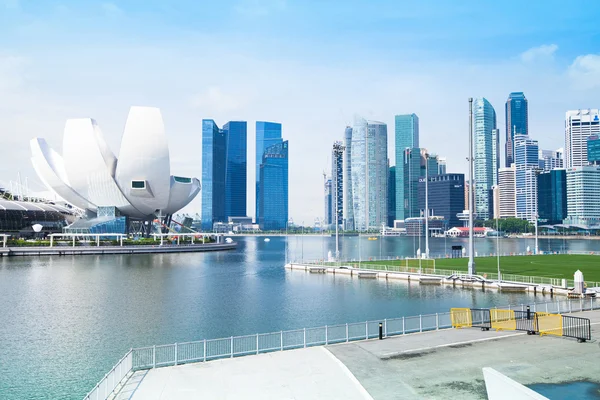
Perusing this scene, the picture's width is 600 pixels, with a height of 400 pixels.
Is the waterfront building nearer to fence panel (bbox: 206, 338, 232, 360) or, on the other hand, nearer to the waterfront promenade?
fence panel (bbox: 206, 338, 232, 360)

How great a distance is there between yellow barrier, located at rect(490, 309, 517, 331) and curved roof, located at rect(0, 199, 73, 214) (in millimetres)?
84472

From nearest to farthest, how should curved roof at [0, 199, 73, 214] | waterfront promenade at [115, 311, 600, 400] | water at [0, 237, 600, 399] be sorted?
waterfront promenade at [115, 311, 600, 400] < water at [0, 237, 600, 399] < curved roof at [0, 199, 73, 214]

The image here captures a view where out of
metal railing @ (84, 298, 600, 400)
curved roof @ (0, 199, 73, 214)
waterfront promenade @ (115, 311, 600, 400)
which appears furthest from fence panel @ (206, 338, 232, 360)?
curved roof @ (0, 199, 73, 214)

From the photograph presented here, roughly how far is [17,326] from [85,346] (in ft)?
20.9

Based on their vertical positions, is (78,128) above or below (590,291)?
above

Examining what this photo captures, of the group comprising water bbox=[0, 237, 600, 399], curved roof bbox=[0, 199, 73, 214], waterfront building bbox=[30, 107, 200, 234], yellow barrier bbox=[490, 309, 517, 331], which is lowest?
water bbox=[0, 237, 600, 399]

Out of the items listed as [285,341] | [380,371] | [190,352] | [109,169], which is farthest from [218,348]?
[109,169]

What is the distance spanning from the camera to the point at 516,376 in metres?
13.2

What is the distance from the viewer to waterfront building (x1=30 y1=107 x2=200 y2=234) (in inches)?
3292

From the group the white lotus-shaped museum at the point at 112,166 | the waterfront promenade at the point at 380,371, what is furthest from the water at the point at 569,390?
the white lotus-shaped museum at the point at 112,166

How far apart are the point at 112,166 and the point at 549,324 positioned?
270ft

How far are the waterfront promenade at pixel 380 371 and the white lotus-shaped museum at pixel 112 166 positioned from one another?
241 ft

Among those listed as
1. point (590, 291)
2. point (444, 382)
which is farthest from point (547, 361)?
point (590, 291)

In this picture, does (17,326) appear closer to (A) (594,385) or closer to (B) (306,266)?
(A) (594,385)
